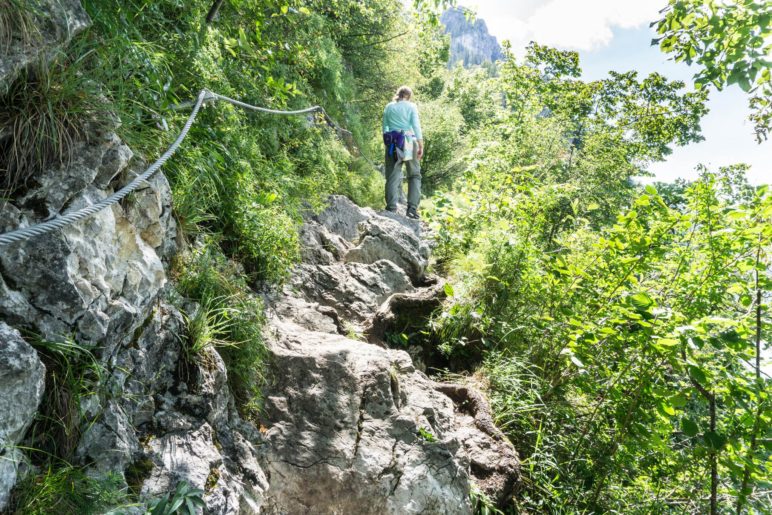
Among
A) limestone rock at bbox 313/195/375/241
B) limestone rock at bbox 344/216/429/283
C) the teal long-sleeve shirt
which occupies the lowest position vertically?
limestone rock at bbox 344/216/429/283

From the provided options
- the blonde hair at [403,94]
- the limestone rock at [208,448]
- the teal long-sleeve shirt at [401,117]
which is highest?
the blonde hair at [403,94]

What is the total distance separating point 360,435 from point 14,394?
2094 millimetres

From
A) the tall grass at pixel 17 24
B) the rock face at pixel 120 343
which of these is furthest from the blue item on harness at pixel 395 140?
the tall grass at pixel 17 24

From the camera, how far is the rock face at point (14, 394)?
158cm

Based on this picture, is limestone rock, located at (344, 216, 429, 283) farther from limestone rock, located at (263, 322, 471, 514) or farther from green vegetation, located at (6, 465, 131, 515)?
green vegetation, located at (6, 465, 131, 515)

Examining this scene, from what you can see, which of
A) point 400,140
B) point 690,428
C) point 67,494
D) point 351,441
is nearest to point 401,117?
point 400,140

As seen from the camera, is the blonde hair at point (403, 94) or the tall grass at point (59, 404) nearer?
the tall grass at point (59, 404)

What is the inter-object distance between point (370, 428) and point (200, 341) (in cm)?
133

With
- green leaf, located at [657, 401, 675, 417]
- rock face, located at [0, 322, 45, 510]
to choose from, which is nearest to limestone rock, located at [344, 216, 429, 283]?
green leaf, located at [657, 401, 675, 417]

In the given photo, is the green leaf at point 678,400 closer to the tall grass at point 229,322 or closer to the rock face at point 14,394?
the tall grass at point 229,322

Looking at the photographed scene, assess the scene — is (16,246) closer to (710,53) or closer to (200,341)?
(200,341)

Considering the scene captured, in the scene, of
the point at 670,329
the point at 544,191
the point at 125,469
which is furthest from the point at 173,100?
the point at 544,191

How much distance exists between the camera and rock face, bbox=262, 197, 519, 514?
9.86ft

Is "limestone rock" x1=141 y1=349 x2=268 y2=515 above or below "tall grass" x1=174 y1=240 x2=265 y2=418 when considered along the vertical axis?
below
